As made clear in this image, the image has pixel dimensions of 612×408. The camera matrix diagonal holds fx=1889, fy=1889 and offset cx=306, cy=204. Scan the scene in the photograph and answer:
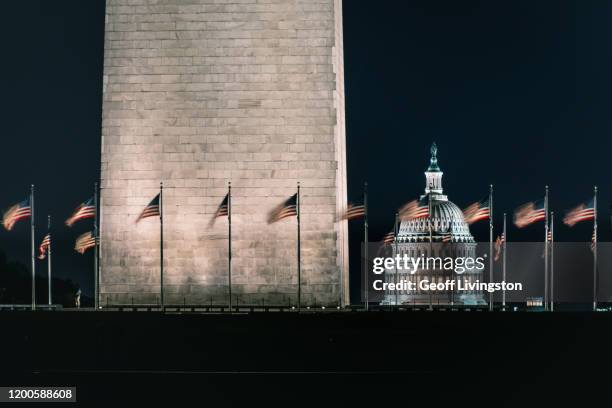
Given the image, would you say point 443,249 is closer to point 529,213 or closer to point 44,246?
point 529,213

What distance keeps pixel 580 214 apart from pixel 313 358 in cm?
1962

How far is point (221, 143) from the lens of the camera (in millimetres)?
83062

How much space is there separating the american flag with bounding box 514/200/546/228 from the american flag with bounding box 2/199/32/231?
21.0 metres

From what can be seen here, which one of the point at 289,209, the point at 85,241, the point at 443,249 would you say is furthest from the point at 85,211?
the point at 443,249

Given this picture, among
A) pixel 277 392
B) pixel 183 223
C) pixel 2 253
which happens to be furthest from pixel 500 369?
pixel 2 253

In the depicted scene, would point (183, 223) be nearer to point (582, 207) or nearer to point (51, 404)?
point (582, 207)

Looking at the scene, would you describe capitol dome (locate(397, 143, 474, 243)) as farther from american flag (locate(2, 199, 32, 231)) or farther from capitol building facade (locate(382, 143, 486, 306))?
american flag (locate(2, 199, 32, 231))

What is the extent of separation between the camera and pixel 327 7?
268 ft

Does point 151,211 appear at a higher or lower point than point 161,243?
higher

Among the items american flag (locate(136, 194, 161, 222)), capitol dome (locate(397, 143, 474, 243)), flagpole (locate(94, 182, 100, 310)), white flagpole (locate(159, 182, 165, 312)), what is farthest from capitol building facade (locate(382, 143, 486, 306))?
american flag (locate(136, 194, 161, 222))

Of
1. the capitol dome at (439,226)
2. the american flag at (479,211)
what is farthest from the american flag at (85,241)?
the capitol dome at (439,226)

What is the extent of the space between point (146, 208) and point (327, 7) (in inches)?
467

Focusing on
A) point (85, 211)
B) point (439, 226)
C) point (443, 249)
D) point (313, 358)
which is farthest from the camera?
point (443, 249)

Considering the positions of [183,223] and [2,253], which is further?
[2,253]
